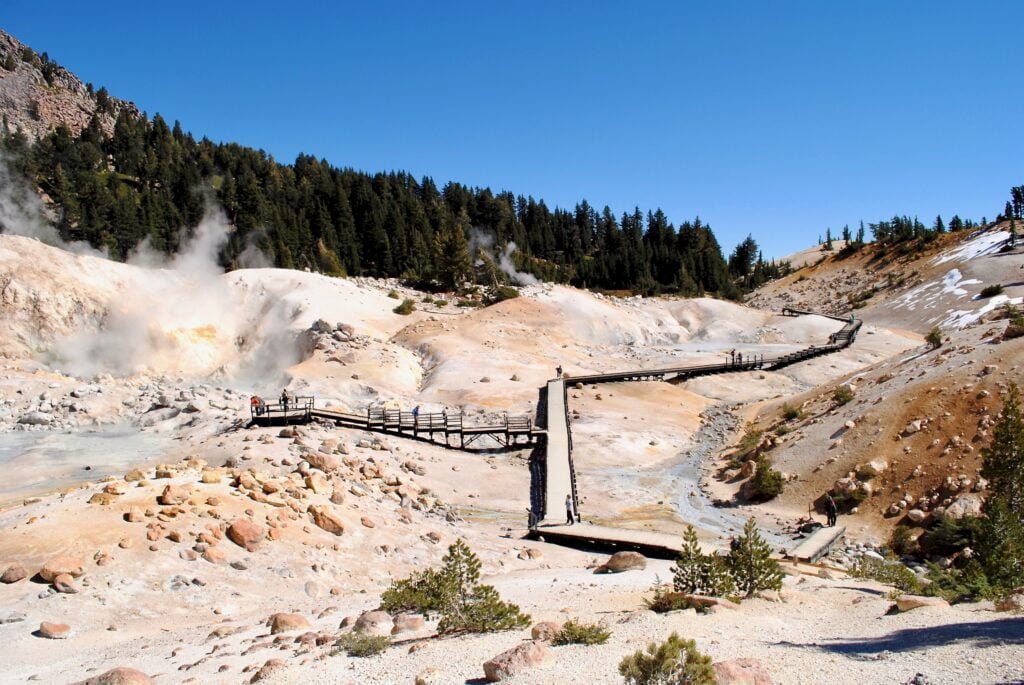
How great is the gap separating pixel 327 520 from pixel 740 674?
1324cm

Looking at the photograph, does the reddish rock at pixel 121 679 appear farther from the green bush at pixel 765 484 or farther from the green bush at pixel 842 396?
the green bush at pixel 842 396

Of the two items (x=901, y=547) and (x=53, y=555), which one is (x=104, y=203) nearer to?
(x=53, y=555)

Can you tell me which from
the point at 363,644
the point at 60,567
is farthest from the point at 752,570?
the point at 60,567

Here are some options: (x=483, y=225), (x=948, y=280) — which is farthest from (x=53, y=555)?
(x=483, y=225)

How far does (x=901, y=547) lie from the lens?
20.6m

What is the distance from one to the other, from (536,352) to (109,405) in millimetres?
30365

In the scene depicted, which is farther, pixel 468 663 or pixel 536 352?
pixel 536 352

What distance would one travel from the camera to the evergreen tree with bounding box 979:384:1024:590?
12.6 metres

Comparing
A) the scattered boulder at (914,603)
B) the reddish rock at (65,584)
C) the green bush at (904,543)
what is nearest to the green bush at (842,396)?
the green bush at (904,543)

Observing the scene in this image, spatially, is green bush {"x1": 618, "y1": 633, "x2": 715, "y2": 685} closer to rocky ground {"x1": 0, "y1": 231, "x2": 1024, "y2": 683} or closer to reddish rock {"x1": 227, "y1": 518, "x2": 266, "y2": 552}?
rocky ground {"x1": 0, "y1": 231, "x2": 1024, "y2": 683}

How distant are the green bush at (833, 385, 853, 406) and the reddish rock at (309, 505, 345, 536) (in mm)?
26086

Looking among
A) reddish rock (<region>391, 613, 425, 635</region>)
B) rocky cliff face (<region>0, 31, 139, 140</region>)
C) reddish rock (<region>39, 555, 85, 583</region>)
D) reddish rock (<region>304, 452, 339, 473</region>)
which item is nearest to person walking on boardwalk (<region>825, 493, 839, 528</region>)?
reddish rock (<region>391, 613, 425, 635</region>)

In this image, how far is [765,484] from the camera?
27156 millimetres

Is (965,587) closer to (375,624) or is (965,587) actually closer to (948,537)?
(948,537)
